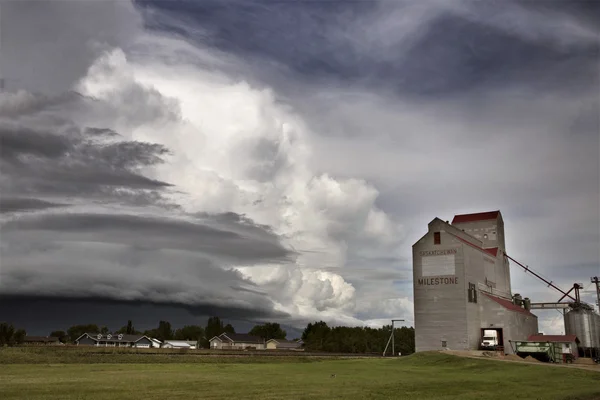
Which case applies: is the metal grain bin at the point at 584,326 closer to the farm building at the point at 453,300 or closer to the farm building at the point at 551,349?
the farm building at the point at 453,300

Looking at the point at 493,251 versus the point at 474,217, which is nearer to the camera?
the point at 493,251

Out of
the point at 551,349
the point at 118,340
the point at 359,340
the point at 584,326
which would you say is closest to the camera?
the point at 551,349

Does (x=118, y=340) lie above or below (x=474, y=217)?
below

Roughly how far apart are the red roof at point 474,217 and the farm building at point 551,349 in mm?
34312

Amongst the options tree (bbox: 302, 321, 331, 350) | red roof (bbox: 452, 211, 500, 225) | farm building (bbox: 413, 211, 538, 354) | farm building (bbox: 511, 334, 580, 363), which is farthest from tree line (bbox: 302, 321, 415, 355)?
farm building (bbox: 511, 334, 580, 363)

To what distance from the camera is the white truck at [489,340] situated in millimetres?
83375

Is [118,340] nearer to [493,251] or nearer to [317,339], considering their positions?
[317,339]

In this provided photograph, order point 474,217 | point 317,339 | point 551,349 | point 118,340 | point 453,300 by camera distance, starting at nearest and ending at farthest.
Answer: point 551,349 < point 453,300 < point 474,217 < point 118,340 < point 317,339

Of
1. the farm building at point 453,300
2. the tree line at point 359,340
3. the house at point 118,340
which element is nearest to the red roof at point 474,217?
the farm building at point 453,300

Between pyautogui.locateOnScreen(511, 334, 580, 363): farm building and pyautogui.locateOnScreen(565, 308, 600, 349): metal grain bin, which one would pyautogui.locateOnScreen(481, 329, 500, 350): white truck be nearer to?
pyautogui.locateOnScreen(511, 334, 580, 363): farm building

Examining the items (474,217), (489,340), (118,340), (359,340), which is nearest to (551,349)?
(489,340)

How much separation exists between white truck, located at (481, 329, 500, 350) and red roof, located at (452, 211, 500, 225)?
32.2m

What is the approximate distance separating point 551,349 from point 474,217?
4250 centimetres

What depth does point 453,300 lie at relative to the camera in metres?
84.5
